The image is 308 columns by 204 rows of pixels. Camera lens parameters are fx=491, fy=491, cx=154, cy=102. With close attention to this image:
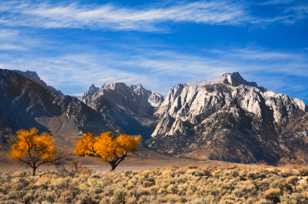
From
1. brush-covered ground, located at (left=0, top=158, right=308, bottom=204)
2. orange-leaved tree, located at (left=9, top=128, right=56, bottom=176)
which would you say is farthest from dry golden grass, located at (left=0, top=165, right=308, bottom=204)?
orange-leaved tree, located at (left=9, top=128, right=56, bottom=176)

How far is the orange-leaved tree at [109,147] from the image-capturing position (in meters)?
82.7

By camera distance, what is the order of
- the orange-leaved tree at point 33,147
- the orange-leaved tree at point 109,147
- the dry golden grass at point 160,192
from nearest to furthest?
the dry golden grass at point 160,192 < the orange-leaved tree at point 33,147 < the orange-leaved tree at point 109,147

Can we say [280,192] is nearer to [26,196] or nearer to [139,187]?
[139,187]

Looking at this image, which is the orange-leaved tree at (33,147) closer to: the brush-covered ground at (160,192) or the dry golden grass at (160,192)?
the brush-covered ground at (160,192)

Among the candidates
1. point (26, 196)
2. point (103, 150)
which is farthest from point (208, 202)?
point (103, 150)

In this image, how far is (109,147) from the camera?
82.4 metres

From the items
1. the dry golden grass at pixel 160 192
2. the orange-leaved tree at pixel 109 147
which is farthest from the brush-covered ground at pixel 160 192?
the orange-leaved tree at pixel 109 147

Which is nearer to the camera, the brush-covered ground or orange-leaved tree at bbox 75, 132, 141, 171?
the brush-covered ground

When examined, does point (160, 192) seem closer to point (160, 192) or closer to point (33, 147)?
point (160, 192)

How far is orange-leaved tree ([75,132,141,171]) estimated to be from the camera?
8269 centimetres

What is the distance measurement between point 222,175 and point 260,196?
36.9 ft

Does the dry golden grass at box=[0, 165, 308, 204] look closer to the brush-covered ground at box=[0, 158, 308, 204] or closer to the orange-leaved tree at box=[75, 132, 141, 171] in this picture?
the brush-covered ground at box=[0, 158, 308, 204]

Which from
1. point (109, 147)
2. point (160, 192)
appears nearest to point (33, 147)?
point (109, 147)

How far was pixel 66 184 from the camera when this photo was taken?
1308 inches
